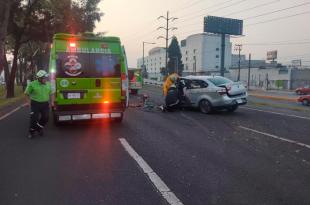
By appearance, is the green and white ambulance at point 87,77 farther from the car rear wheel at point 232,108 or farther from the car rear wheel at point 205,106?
the car rear wheel at point 232,108

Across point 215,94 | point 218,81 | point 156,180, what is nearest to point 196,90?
point 218,81

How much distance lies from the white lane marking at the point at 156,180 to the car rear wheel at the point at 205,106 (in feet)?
25.4

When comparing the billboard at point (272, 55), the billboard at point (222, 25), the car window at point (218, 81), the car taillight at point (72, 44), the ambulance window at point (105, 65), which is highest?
the billboard at point (222, 25)

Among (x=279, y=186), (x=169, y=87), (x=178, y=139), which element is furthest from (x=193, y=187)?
(x=169, y=87)

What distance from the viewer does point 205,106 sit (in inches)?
619

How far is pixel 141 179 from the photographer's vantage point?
590 centimetres

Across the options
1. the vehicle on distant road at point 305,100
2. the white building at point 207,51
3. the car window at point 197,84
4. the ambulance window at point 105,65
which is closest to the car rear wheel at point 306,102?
the vehicle on distant road at point 305,100

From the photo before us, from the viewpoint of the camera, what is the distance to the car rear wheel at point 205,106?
15.5 metres

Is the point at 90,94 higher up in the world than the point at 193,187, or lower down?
higher up

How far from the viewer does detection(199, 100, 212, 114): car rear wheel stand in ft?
50.9

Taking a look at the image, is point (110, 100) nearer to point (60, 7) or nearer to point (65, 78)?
point (65, 78)

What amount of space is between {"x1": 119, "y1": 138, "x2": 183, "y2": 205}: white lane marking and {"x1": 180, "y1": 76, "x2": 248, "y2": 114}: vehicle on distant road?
7.57 m

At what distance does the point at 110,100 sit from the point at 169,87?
569 centimetres

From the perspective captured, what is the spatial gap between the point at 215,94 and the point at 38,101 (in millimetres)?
7784
